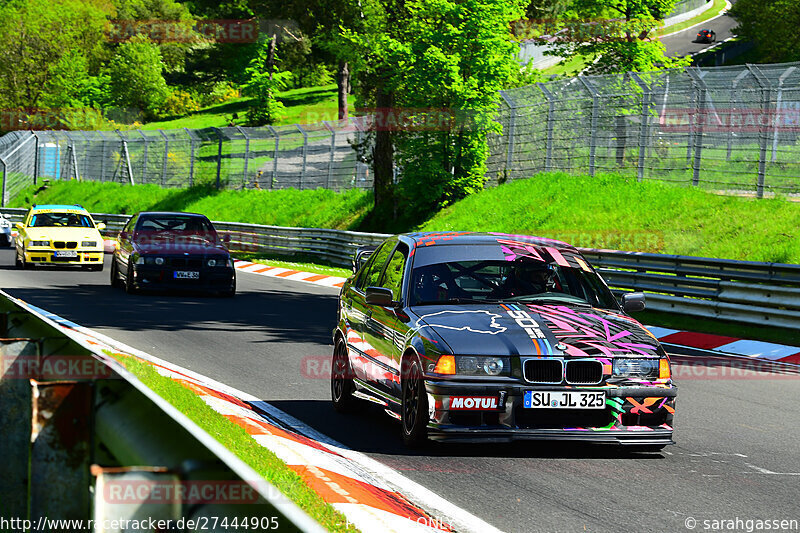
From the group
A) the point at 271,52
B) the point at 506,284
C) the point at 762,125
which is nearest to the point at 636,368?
the point at 506,284

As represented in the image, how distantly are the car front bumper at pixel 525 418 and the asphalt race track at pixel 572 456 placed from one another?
7.8 inches

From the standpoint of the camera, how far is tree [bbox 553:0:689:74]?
38.2 m

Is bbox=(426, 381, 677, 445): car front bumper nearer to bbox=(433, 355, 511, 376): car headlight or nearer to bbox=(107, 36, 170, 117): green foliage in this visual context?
bbox=(433, 355, 511, 376): car headlight

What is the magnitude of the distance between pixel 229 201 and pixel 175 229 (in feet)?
89.2

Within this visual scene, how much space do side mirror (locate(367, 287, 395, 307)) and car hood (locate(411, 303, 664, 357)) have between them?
22 cm

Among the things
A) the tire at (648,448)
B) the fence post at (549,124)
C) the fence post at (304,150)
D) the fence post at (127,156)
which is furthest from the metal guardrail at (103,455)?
the fence post at (127,156)

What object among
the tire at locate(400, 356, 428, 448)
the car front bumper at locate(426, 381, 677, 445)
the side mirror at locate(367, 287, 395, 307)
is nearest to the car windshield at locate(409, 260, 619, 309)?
the side mirror at locate(367, 287, 395, 307)

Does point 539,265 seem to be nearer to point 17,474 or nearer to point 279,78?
point 17,474

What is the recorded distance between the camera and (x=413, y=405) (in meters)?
7.68

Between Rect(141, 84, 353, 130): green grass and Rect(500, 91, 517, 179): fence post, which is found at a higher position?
Rect(141, 84, 353, 130): green grass

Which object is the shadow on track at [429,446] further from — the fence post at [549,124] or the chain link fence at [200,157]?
the chain link fence at [200,157]

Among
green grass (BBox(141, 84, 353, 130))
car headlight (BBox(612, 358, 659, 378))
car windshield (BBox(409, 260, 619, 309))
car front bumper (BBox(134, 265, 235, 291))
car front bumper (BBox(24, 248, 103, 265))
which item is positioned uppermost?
green grass (BBox(141, 84, 353, 130))

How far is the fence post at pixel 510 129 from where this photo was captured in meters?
31.5

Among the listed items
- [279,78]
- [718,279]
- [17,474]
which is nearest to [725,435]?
[17,474]
